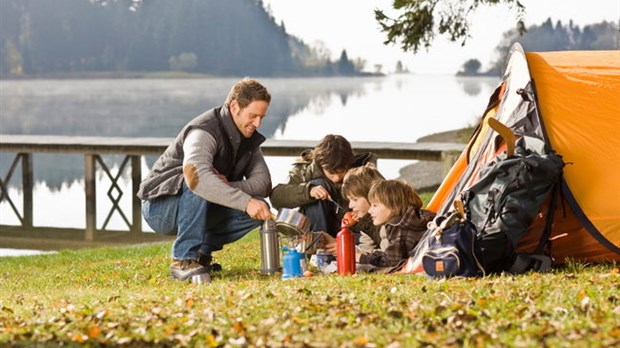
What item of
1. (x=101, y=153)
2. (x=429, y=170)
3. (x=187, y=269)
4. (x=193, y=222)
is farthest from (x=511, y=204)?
(x=429, y=170)

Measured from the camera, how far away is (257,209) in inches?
298

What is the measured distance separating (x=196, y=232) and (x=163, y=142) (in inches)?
509

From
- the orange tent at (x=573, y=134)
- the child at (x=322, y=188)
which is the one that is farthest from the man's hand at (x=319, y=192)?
the orange tent at (x=573, y=134)

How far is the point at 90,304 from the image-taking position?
633 cm

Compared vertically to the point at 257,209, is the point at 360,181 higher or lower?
higher

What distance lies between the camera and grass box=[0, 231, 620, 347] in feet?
16.3

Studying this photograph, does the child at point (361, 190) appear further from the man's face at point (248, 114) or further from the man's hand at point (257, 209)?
the man's face at point (248, 114)

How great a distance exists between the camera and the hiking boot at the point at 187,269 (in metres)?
7.91

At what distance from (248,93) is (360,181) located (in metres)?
0.97

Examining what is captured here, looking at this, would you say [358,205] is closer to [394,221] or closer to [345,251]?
[394,221]

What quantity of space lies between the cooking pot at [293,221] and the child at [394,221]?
0.40 m

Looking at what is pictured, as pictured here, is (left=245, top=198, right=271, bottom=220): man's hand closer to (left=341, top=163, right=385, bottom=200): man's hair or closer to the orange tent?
(left=341, top=163, right=385, bottom=200): man's hair

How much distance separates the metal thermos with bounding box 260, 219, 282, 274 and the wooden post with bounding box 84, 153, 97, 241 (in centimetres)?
1248

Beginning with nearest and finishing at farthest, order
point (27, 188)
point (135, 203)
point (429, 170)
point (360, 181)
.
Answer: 1. point (360, 181)
2. point (135, 203)
3. point (27, 188)
4. point (429, 170)
